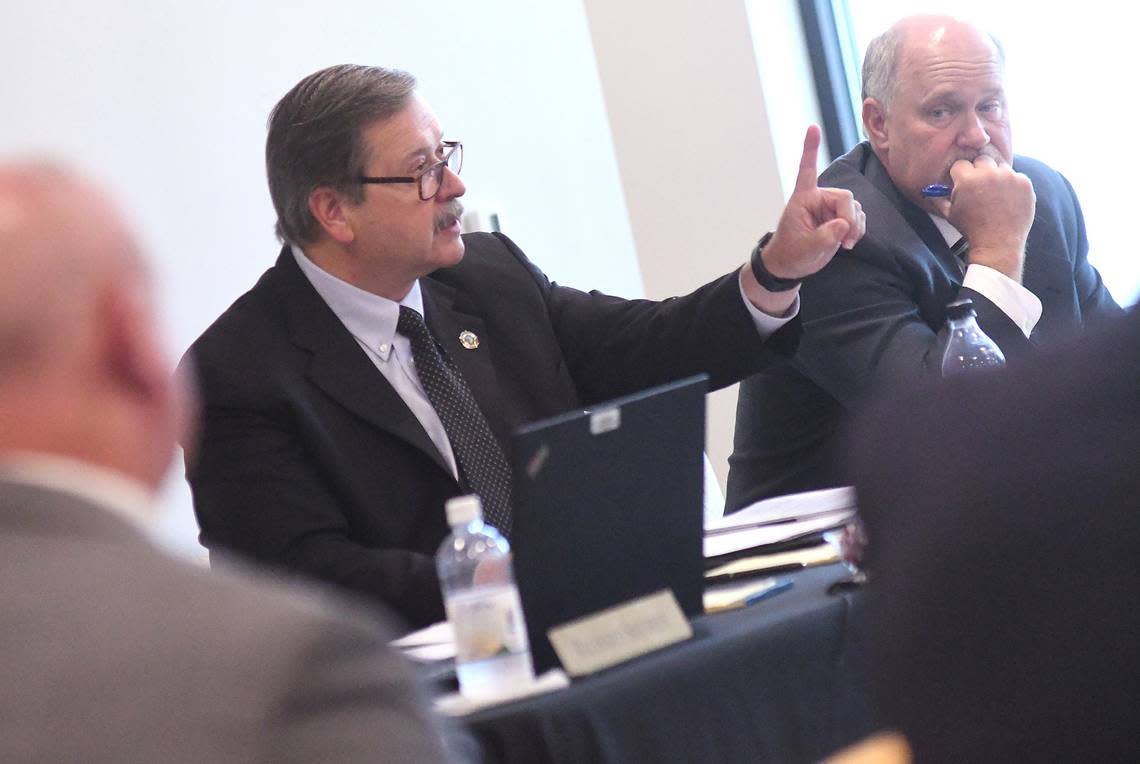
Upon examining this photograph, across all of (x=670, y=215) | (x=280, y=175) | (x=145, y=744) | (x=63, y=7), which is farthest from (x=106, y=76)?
(x=145, y=744)

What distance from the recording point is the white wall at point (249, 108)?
10.4 ft

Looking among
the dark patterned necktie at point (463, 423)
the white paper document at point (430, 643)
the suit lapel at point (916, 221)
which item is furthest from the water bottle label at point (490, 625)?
the suit lapel at point (916, 221)

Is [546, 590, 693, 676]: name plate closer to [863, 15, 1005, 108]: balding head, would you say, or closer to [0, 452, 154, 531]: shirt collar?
[0, 452, 154, 531]: shirt collar

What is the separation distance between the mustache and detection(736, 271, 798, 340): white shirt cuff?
20.7 inches

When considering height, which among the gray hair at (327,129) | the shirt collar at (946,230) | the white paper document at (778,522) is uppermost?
the gray hair at (327,129)

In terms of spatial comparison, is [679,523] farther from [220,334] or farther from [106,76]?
[106,76]

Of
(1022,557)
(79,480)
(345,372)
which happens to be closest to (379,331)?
(345,372)

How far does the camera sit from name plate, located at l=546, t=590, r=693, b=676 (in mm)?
1626

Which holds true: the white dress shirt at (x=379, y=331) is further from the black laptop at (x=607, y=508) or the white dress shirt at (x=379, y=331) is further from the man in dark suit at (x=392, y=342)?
the black laptop at (x=607, y=508)

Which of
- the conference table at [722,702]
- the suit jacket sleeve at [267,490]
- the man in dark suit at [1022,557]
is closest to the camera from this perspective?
the man in dark suit at [1022,557]

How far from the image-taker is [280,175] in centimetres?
280

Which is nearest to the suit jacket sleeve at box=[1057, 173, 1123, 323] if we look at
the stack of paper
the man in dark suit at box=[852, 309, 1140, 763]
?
the stack of paper

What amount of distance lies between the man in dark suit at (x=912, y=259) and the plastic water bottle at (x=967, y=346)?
7cm

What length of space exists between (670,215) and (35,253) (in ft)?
12.9
